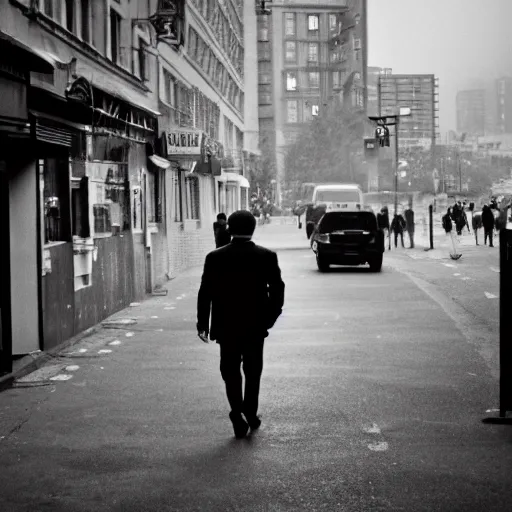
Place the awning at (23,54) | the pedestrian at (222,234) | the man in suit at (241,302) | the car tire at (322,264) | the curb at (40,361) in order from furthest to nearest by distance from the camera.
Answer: the car tire at (322,264), the pedestrian at (222,234), the curb at (40,361), the awning at (23,54), the man in suit at (241,302)

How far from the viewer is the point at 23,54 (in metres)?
10.3

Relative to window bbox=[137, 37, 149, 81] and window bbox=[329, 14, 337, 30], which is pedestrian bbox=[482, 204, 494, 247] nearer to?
window bbox=[137, 37, 149, 81]

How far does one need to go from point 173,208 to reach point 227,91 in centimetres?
2760

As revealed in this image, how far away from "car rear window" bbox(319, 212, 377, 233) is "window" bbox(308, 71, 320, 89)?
127361 millimetres

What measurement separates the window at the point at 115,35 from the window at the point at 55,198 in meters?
8.03

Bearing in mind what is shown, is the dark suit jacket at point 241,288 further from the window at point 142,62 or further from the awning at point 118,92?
the window at point 142,62

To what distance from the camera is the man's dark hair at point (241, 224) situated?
7.80m

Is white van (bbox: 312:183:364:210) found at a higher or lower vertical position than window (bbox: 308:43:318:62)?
lower

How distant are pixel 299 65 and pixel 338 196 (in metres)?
108

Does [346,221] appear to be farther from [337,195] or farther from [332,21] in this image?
[332,21]

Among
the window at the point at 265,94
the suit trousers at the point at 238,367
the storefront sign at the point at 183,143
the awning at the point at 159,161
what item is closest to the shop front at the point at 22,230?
the suit trousers at the point at 238,367

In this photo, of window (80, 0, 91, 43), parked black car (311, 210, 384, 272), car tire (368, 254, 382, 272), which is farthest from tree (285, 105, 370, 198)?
window (80, 0, 91, 43)

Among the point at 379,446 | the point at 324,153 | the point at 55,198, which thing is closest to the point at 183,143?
the point at 55,198

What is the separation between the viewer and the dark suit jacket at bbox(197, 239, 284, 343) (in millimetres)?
7781
